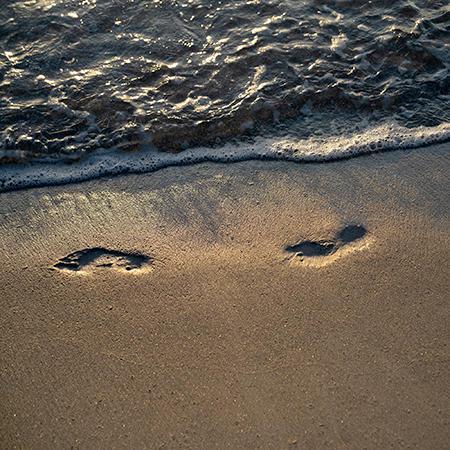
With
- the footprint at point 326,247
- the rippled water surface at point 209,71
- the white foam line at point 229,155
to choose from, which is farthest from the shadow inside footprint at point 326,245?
A: the rippled water surface at point 209,71

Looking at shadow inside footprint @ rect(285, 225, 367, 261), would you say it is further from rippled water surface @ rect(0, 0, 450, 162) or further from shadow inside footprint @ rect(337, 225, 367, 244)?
rippled water surface @ rect(0, 0, 450, 162)

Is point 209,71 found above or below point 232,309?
above

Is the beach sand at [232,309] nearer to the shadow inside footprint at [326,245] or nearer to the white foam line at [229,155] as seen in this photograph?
the shadow inside footprint at [326,245]

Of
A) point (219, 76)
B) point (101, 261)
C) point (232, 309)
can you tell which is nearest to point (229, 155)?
point (219, 76)

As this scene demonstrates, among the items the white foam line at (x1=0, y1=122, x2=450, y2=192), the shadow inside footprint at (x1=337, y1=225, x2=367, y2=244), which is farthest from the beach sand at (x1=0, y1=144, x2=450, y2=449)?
the white foam line at (x1=0, y1=122, x2=450, y2=192)

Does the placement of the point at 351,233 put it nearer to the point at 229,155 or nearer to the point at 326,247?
the point at 326,247

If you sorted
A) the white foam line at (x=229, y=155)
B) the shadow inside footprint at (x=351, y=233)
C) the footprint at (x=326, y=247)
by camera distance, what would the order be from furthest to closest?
1. the white foam line at (x=229, y=155)
2. the shadow inside footprint at (x=351, y=233)
3. the footprint at (x=326, y=247)

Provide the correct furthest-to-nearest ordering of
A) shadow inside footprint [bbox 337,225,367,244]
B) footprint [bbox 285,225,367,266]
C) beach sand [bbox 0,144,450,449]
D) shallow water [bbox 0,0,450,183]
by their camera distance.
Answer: shallow water [bbox 0,0,450,183], shadow inside footprint [bbox 337,225,367,244], footprint [bbox 285,225,367,266], beach sand [bbox 0,144,450,449]
